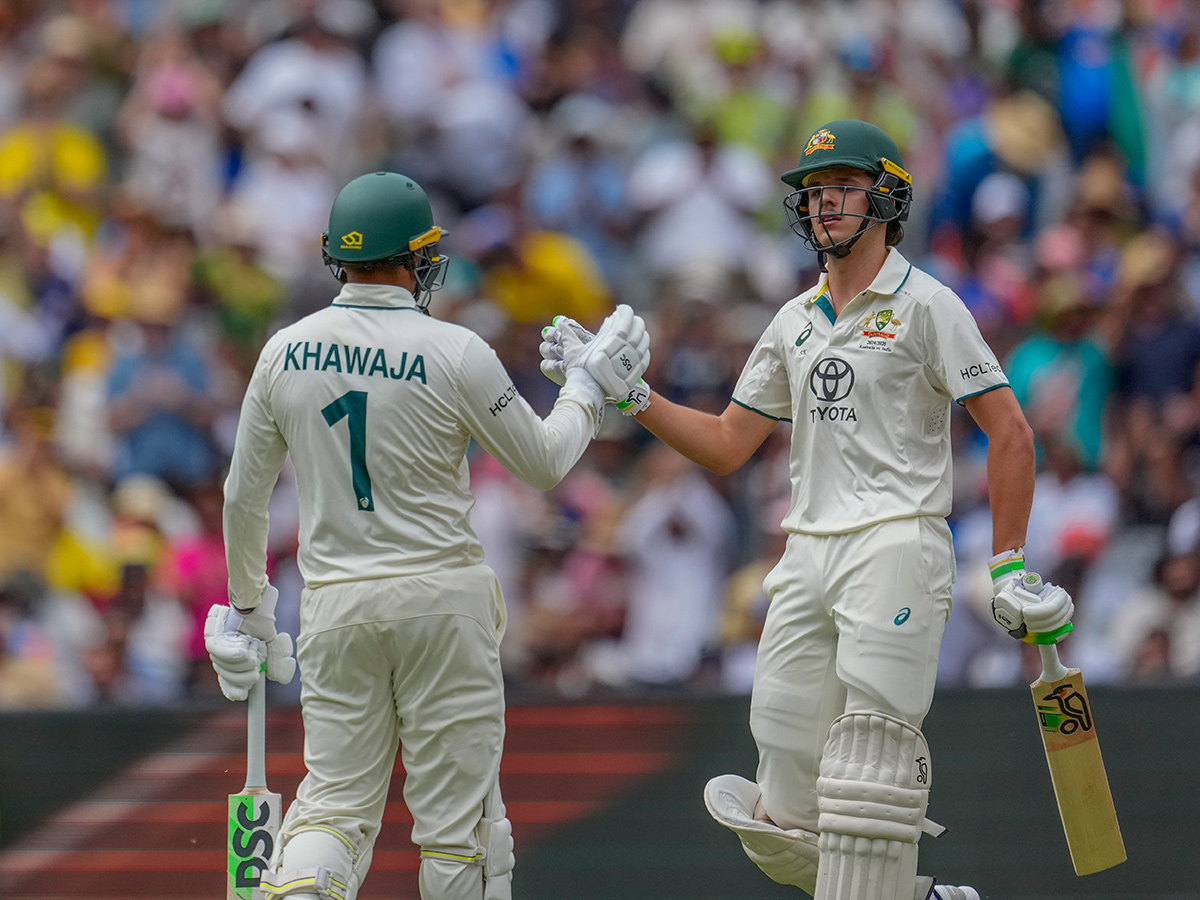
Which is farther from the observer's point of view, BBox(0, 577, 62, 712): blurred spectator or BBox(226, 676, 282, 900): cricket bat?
BBox(0, 577, 62, 712): blurred spectator

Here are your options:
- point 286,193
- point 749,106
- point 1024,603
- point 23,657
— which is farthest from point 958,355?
point 286,193

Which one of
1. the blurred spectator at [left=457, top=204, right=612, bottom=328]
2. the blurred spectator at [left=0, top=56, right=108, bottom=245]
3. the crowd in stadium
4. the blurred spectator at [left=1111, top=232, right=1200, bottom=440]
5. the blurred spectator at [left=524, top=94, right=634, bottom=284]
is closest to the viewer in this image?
the crowd in stadium

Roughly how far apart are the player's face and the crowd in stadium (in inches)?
131

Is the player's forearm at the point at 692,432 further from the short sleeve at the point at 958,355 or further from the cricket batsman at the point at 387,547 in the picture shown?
the short sleeve at the point at 958,355

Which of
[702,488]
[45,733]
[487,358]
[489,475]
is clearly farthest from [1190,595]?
[45,733]

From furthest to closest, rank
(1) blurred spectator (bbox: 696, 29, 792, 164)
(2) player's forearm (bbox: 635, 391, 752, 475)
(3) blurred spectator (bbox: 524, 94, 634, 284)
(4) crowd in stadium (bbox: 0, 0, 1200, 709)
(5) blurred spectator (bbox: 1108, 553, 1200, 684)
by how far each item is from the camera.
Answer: (1) blurred spectator (bbox: 696, 29, 792, 164), (3) blurred spectator (bbox: 524, 94, 634, 284), (4) crowd in stadium (bbox: 0, 0, 1200, 709), (5) blurred spectator (bbox: 1108, 553, 1200, 684), (2) player's forearm (bbox: 635, 391, 752, 475)

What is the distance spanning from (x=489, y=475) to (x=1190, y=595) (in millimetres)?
3471

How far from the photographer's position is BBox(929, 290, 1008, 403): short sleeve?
4.96m

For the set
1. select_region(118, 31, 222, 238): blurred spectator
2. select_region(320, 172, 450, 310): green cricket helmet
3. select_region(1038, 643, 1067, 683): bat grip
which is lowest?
select_region(1038, 643, 1067, 683): bat grip

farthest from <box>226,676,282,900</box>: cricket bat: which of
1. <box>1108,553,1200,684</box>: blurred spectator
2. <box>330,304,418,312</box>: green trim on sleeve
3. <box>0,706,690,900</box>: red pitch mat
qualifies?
<box>1108,553,1200,684</box>: blurred spectator

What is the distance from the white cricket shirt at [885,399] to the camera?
504cm

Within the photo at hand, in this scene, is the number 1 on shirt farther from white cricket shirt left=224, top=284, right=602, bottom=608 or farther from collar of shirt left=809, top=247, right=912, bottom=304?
collar of shirt left=809, top=247, right=912, bottom=304

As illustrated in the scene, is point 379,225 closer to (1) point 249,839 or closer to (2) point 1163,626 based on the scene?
(1) point 249,839

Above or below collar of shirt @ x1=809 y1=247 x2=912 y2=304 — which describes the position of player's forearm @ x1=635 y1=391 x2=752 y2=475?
below
